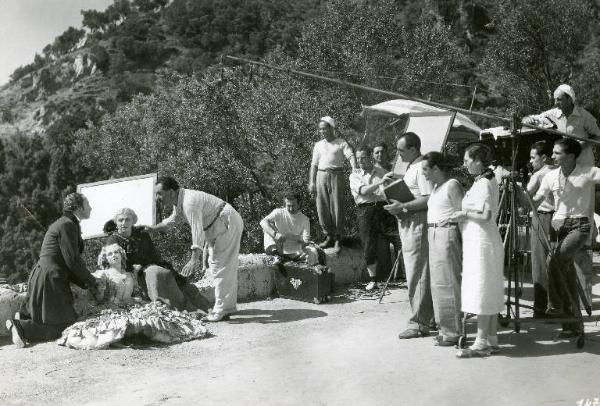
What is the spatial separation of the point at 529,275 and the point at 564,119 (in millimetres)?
3151

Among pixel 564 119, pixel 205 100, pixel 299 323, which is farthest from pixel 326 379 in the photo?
pixel 205 100

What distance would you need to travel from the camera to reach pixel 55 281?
240 inches

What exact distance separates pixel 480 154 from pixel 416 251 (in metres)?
1.17

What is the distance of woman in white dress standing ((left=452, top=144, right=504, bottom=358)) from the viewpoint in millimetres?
4980

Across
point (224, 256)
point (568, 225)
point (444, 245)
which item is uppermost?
point (568, 225)

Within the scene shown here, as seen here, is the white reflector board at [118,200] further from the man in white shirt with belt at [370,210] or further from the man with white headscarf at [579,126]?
the man with white headscarf at [579,126]

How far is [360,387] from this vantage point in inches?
177

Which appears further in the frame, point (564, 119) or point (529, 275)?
point (529, 275)

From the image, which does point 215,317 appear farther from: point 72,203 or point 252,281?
point 72,203

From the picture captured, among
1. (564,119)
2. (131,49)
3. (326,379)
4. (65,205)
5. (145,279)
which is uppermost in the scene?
(131,49)

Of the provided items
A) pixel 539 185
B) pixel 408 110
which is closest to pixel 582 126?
pixel 539 185

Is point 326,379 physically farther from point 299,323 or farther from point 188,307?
point 188,307

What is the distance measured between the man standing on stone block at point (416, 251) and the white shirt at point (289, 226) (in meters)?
2.41

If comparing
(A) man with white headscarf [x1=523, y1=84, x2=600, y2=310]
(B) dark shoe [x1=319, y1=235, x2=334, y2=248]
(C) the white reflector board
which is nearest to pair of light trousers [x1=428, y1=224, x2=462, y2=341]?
(A) man with white headscarf [x1=523, y1=84, x2=600, y2=310]
